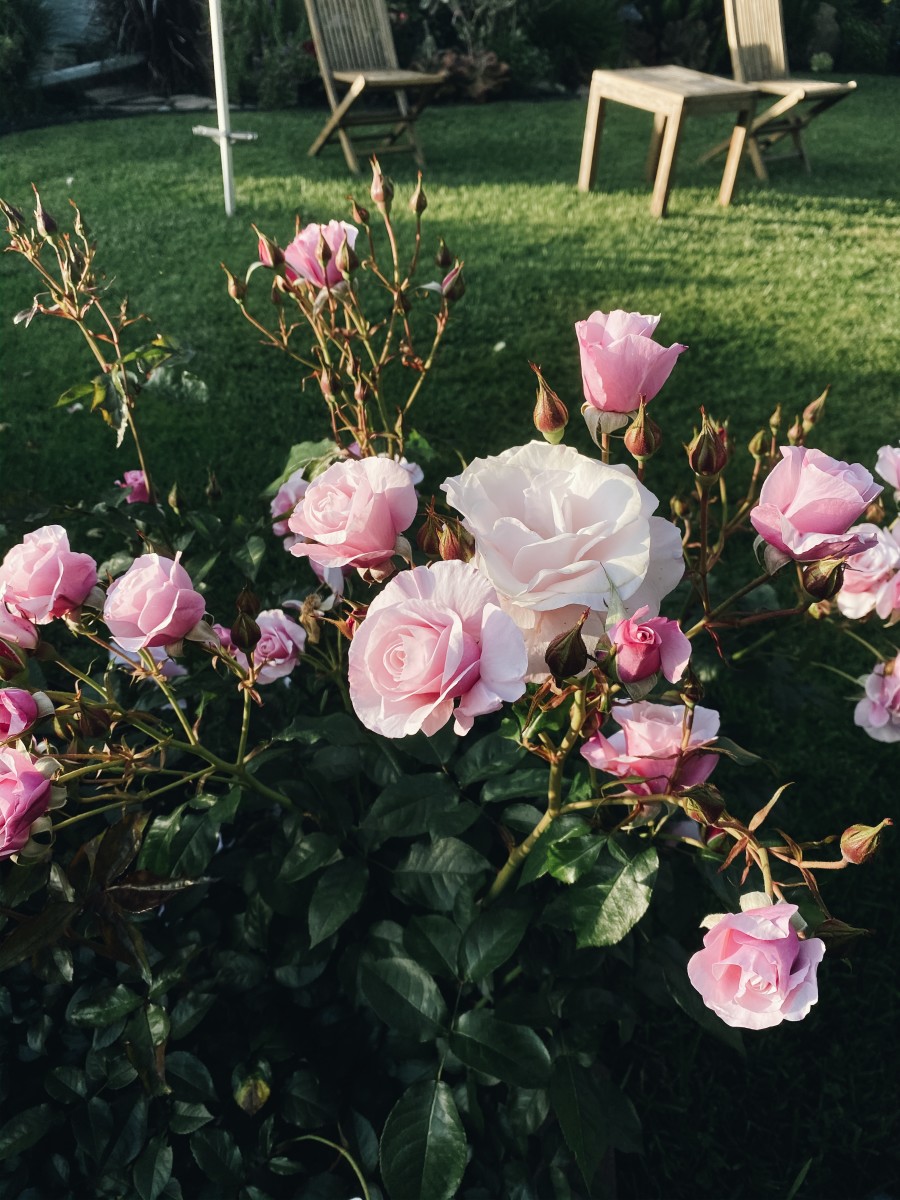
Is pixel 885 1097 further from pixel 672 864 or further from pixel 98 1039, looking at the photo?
pixel 98 1039

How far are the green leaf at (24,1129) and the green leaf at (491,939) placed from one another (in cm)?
45

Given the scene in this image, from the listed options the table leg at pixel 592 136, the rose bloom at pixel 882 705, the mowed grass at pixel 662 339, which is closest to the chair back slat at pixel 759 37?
the mowed grass at pixel 662 339

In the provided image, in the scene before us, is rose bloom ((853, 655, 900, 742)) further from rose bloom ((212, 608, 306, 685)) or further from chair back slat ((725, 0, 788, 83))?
chair back slat ((725, 0, 788, 83))

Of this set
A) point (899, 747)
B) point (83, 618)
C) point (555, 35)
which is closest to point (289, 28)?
point (555, 35)

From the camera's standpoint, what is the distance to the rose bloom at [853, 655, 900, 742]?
1073 mm

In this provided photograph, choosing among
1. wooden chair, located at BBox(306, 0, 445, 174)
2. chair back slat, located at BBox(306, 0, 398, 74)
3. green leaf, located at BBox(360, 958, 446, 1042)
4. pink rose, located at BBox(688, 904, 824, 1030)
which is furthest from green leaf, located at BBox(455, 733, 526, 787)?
chair back slat, located at BBox(306, 0, 398, 74)

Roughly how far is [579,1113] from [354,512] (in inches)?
23.4

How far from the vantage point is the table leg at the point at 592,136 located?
4.82 metres

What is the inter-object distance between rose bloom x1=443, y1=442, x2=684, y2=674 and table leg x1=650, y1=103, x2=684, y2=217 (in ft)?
14.2

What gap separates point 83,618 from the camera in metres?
0.82

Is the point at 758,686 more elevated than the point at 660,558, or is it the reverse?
the point at 660,558

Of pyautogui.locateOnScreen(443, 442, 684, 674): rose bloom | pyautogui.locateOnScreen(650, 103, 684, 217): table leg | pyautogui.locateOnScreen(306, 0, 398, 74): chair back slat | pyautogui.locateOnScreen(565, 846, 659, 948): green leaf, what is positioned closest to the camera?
pyautogui.locateOnScreen(443, 442, 684, 674): rose bloom

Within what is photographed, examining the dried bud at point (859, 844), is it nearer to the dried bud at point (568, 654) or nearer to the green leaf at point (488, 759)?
the dried bud at point (568, 654)

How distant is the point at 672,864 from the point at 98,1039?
2.06ft
